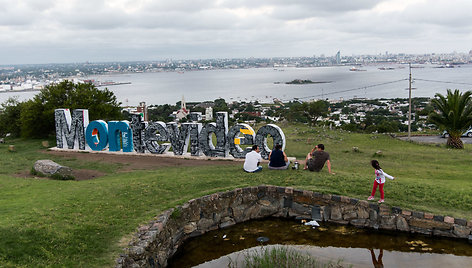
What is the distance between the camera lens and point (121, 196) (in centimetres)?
1314

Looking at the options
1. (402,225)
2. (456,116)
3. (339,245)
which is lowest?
(339,245)

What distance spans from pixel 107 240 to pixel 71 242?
0.83m

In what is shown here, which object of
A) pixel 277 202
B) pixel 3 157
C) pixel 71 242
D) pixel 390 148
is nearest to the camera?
pixel 71 242

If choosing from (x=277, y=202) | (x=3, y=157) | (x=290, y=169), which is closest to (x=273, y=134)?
(x=290, y=169)

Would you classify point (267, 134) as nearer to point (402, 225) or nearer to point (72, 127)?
point (402, 225)

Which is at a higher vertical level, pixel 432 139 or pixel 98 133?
pixel 98 133

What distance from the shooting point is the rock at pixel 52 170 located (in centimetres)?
1715

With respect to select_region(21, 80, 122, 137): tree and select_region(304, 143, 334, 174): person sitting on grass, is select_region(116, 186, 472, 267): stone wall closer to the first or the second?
select_region(304, 143, 334, 174): person sitting on grass

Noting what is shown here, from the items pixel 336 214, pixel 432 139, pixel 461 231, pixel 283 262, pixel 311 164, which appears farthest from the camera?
pixel 432 139

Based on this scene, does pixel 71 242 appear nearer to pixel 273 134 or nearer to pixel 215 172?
pixel 215 172

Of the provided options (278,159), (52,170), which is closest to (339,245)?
(278,159)

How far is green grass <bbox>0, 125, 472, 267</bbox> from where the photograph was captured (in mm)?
9055

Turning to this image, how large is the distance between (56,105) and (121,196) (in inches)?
856

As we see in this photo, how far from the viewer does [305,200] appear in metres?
13.3
